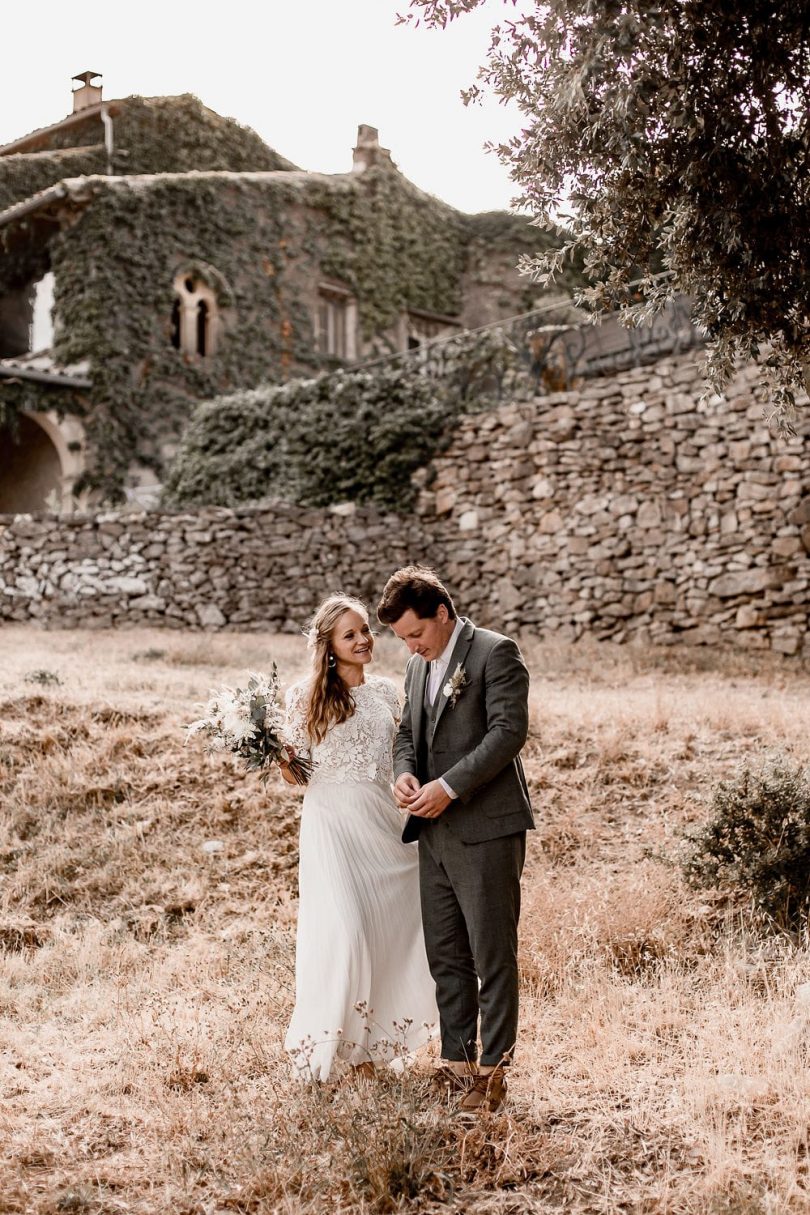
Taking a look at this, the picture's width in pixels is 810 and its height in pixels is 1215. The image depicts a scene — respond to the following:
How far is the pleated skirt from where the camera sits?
4688 millimetres

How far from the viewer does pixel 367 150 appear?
2503 cm

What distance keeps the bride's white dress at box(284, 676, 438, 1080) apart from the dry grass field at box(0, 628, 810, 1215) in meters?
0.24

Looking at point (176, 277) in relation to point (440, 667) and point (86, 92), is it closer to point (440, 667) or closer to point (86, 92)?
Result: point (86, 92)

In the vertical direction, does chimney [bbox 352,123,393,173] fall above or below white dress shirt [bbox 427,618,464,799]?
above

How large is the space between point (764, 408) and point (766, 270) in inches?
328

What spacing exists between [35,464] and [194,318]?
432cm

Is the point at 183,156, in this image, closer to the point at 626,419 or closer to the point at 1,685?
the point at 626,419

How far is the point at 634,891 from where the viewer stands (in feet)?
22.0

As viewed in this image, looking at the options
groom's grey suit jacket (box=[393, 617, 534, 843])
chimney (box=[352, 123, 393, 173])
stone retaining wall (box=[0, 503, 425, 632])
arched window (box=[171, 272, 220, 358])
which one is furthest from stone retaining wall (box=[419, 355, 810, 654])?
chimney (box=[352, 123, 393, 173])

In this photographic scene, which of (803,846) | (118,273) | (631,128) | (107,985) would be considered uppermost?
(118,273)

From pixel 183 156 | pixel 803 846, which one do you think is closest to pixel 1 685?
pixel 803 846

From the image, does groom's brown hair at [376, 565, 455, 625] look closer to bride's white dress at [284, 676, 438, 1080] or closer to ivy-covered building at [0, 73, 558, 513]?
bride's white dress at [284, 676, 438, 1080]

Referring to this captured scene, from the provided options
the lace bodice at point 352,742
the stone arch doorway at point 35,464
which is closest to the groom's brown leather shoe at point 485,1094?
the lace bodice at point 352,742

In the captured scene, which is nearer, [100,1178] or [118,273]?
[100,1178]
